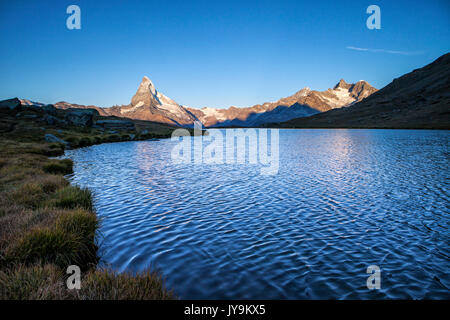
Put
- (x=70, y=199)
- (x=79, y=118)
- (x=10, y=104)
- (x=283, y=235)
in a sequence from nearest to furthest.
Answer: (x=283, y=235), (x=70, y=199), (x=10, y=104), (x=79, y=118)

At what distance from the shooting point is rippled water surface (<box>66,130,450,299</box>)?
8.05 meters

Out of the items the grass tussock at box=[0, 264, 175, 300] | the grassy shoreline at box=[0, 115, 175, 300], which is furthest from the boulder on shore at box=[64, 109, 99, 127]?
the grass tussock at box=[0, 264, 175, 300]

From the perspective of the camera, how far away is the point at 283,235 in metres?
11.8

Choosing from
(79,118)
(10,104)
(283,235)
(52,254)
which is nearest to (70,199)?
(52,254)

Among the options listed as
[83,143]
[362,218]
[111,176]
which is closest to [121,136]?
[83,143]

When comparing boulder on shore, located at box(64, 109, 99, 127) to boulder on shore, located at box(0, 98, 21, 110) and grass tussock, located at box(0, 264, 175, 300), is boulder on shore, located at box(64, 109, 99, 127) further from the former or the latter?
grass tussock, located at box(0, 264, 175, 300)

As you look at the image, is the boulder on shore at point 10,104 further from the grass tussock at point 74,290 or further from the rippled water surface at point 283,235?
the grass tussock at point 74,290

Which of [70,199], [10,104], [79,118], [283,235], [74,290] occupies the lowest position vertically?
[283,235]

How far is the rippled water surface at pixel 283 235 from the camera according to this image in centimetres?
805

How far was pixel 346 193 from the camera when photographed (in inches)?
739

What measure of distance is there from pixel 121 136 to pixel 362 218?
95.7 meters

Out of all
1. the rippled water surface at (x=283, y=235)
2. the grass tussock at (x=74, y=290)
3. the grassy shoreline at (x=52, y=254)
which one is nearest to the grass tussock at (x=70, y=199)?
the grassy shoreline at (x=52, y=254)

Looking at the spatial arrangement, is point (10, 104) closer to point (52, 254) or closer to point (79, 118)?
point (79, 118)

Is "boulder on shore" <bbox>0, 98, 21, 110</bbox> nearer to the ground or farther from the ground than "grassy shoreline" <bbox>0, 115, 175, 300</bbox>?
farther from the ground
